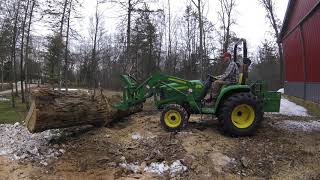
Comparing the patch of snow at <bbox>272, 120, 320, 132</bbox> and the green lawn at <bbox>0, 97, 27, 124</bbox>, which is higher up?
the patch of snow at <bbox>272, 120, 320, 132</bbox>

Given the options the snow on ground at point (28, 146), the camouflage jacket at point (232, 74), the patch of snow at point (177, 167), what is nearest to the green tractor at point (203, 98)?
the camouflage jacket at point (232, 74)

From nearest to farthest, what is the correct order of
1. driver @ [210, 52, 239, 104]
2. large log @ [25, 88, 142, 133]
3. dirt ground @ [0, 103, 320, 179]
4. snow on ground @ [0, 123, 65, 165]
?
1. dirt ground @ [0, 103, 320, 179]
2. snow on ground @ [0, 123, 65, 165]
3. large log @ [25, 88, 142, 133]
4. driver @ [210, 52, 239, 104]

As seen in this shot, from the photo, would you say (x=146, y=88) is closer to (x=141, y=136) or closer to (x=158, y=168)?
(x=141, y=136)

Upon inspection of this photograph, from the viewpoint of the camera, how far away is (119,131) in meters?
10.8

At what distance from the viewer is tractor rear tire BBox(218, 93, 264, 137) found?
10133 mm

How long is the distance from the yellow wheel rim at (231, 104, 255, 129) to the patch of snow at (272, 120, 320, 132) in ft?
5.13

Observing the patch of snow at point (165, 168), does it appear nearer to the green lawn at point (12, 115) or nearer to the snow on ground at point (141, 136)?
the snow on ground at point (141, 136)

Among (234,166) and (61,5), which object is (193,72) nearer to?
(61,5)

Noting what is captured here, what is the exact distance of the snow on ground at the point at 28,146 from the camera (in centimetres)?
900

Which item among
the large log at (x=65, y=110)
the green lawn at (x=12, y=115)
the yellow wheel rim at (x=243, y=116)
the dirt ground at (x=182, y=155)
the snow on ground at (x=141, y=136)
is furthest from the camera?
the green lawn at (x=12, y=115)

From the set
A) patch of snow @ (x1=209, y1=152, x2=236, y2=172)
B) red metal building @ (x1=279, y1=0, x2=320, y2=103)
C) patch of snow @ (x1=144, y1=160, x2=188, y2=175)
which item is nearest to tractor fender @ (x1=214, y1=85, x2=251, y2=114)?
patch of snow @ (x1=209, y1=152, x2=236, y2=172)

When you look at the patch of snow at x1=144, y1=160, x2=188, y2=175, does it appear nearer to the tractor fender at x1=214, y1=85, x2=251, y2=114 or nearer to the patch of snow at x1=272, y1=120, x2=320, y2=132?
the tractor fender at x1=214, y1=85, x2=251, y2=114

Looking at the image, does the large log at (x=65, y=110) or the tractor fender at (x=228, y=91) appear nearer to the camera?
the large log at (x=65, y=110)

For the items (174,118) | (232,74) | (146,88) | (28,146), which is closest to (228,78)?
(232,74)
